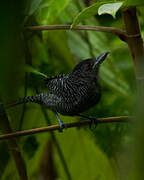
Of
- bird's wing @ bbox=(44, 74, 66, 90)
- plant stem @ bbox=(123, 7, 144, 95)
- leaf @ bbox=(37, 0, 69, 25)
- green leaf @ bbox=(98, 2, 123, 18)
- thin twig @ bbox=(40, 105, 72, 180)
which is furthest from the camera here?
bird's wing @ bbox=(44, 74, 66, 90)

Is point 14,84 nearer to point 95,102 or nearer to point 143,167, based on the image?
point 143,167

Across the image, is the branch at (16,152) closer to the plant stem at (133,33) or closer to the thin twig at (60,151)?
the thin twig at (60,151)

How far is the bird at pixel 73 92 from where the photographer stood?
169 cm

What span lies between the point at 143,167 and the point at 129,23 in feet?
2.83

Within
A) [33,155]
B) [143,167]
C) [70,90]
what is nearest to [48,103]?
[70,90]

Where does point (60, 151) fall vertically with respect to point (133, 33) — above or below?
below

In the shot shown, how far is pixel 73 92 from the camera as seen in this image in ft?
5.80

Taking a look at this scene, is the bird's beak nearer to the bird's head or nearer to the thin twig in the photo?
the bird's head

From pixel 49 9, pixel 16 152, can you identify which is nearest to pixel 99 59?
pixel 49 9

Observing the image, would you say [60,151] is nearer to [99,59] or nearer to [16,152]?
[16,152]

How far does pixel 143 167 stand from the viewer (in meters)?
0.16

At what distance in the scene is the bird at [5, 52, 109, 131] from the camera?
1.69 meters

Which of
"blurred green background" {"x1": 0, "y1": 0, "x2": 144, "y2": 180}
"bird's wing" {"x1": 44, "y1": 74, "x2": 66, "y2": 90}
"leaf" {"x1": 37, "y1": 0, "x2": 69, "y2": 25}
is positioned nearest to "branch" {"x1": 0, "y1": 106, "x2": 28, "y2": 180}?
"blurred green background" {"x1": 0, "y1": 0, "x2": 144, "y2": 180}

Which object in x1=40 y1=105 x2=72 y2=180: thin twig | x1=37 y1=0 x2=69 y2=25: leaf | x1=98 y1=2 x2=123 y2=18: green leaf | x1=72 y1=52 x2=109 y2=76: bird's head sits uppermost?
x1=37 y1=0 x2=69 y2=25: leaf
